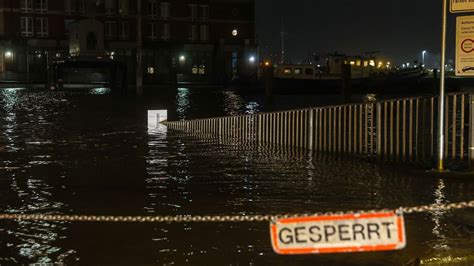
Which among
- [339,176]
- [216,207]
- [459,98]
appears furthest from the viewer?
[459,98]

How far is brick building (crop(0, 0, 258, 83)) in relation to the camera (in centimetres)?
7869

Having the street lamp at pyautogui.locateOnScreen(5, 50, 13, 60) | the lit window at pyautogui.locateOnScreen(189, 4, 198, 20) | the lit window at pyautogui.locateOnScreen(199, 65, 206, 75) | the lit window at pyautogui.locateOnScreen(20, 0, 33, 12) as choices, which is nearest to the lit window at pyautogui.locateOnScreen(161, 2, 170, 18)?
the lit window at pyautogui.locateOnScreen(189, 4, 198, 20)

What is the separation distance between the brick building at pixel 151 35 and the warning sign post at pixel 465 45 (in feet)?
216

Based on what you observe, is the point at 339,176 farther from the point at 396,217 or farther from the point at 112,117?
the point at 112,117

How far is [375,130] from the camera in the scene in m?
15.1

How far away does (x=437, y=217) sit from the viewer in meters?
8.61

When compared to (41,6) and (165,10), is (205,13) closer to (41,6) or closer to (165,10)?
(165,10)

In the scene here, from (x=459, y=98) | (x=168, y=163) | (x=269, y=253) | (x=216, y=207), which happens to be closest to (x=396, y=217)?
(x=269, y=253)

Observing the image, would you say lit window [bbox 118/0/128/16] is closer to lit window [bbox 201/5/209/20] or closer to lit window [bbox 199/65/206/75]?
lit window [bbox 201/5/209/20]

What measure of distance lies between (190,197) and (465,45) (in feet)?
18.6

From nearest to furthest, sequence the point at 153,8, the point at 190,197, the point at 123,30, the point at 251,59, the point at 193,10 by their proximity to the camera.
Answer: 1. the point at 190,197
2. the point at 123,30
3. the point at 153,8
4. the point at 193,10
5. the point at 251,59

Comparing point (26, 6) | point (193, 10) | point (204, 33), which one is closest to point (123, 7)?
point (193, 10)

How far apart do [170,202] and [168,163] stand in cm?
453

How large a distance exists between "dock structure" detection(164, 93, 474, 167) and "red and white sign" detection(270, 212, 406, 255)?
728 centimetres
